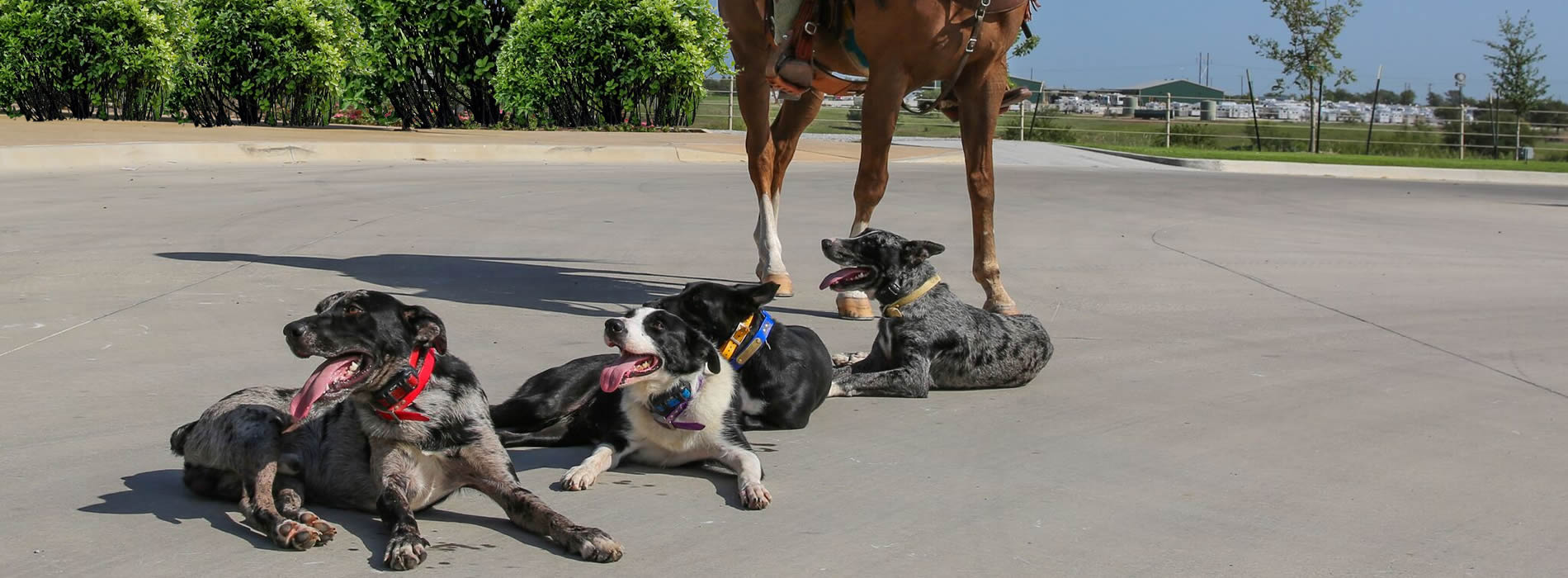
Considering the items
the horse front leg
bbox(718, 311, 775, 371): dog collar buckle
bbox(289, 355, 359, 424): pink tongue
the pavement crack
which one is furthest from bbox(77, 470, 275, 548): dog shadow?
the pavement crack

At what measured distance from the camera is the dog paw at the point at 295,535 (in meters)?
4.35

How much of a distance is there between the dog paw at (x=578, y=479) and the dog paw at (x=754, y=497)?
0.54m

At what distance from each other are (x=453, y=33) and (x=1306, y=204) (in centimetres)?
1665

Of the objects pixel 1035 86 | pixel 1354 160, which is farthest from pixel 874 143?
pixel 1035 86

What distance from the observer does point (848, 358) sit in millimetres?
7520

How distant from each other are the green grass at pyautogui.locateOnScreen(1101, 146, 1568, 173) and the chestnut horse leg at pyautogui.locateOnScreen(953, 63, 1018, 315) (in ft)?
76.5

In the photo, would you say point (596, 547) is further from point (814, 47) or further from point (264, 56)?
point (264, 56)

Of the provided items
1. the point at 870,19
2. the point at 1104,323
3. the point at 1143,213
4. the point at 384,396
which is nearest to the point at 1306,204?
the point at 1143,213

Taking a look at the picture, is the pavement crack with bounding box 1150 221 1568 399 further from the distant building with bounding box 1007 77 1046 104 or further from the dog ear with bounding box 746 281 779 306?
the distant building with bounding box 1007 77 1046 104

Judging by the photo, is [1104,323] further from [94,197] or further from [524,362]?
[94,197]

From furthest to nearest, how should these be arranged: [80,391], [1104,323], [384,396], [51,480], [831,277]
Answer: [1104,323] < [831,277] < [80,391] < [51,480] < [384,396]

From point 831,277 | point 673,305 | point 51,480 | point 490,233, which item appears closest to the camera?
point 51,480

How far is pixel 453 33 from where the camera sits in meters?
28.8

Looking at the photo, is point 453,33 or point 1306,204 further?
point 453,33
